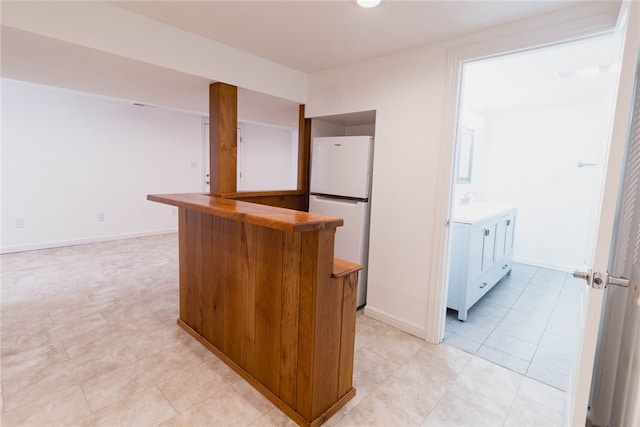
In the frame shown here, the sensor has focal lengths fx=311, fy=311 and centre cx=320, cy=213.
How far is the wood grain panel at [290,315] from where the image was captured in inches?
59.4

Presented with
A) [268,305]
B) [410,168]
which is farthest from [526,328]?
[268,305]

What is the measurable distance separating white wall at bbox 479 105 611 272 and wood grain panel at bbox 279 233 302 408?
4.25m

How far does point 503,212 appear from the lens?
340 cm

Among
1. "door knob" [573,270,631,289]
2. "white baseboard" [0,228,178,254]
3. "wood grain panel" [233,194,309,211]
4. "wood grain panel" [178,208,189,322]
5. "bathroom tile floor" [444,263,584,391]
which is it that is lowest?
"bathroom tile floor" [444,263,584,391]

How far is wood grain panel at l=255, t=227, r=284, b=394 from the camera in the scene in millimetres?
1598

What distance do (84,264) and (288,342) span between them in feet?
11.7

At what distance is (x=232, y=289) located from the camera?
190cm

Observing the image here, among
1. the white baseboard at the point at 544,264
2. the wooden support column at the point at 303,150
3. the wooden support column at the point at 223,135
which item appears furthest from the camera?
the white baseboard at the point at 544,264

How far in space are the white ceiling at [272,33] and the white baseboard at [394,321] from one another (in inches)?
83.7

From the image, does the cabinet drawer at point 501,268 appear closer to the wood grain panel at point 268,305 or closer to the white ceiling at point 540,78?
the white ceiling at point 540,78

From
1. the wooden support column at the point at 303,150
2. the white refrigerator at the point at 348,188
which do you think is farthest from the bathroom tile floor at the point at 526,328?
the wooden support column at the point at 303,150

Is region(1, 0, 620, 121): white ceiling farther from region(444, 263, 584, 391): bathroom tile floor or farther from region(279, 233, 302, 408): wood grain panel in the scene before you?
region(444, 263, 584, 391): bathroom tile floor

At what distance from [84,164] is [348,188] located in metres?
4.23

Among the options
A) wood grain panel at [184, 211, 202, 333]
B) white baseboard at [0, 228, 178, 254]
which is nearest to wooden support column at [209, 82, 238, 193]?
wood grain panel at [184, 211, 202, 333]
